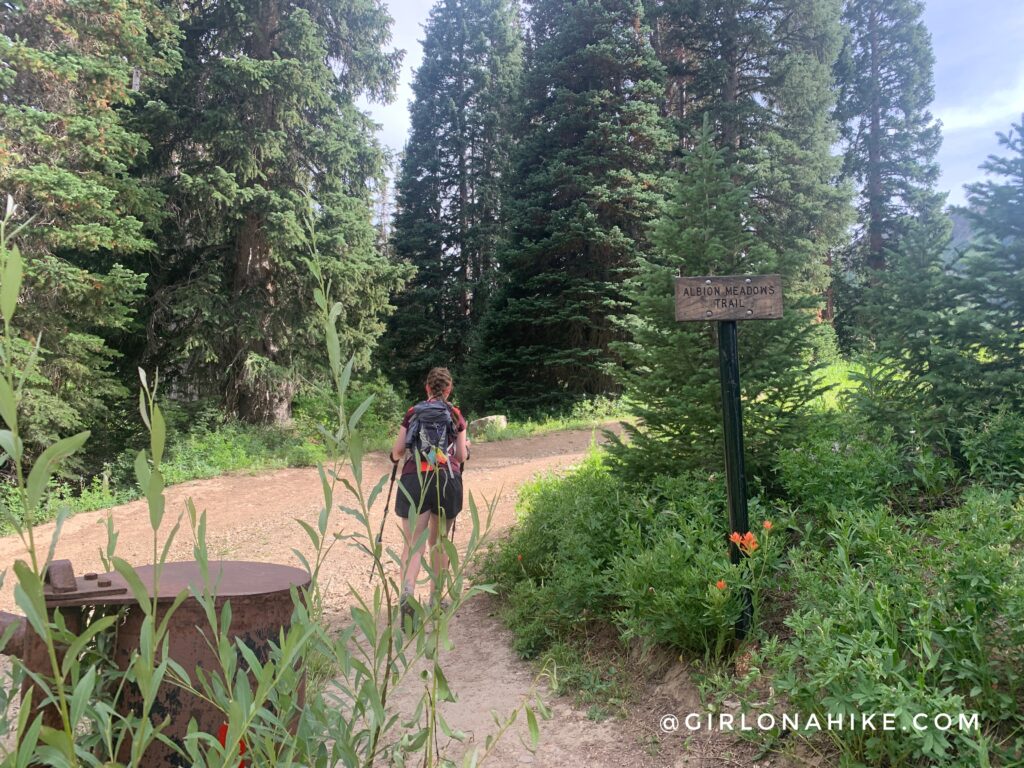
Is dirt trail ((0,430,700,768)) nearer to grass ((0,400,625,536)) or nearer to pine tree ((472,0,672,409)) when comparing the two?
grass ((0,400,625,536))

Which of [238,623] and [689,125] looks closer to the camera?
[238,623]

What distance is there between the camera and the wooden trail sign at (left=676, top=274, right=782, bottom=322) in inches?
137

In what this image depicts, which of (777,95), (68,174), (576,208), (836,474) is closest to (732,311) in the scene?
(836,474)

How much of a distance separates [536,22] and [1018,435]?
77.4 ft

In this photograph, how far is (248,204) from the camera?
12.7 m

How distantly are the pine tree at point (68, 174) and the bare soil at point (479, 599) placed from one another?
223 centimetres

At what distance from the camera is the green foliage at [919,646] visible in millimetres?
2205

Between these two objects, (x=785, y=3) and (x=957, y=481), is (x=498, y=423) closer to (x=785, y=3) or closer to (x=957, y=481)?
(x=957, y=481)

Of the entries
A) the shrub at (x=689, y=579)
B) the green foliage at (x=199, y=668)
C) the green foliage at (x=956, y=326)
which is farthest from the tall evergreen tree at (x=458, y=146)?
the green foliage at (x=199, y=668)

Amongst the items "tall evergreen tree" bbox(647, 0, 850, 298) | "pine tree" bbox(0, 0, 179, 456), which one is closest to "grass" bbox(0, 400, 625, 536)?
"pine tree" bbox(0, 0, 179, 456)

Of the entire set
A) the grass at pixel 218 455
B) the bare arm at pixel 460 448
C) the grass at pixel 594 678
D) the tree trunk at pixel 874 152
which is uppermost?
the tree trunk at pixel 874 152

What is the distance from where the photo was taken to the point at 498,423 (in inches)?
575

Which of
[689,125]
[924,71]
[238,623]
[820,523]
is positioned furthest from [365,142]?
[924,71]

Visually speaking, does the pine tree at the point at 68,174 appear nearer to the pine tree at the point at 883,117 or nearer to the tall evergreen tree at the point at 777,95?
the tall evergreen tree at the point at 777,95
